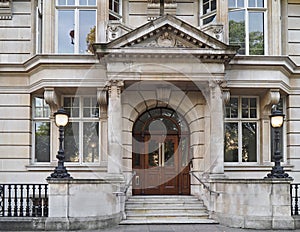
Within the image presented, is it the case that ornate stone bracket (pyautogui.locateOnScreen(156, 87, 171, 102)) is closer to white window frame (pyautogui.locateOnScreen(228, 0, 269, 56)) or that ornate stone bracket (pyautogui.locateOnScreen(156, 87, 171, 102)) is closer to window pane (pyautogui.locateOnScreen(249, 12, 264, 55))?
white window frame (pyautogui.locateOnScreen(228, 0, 269, 56))

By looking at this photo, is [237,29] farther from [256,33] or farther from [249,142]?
[249,142]

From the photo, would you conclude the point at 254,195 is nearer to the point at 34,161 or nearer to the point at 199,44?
the point at 199,44

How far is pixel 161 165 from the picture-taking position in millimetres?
15586

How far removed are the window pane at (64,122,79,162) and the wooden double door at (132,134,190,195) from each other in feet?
7.34

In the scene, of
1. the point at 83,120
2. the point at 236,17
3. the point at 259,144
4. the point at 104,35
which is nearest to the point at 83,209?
the point at 83,120

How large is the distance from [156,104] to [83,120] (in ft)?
9.39

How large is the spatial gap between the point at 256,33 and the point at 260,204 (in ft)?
22.5

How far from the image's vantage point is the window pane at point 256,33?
1550cm

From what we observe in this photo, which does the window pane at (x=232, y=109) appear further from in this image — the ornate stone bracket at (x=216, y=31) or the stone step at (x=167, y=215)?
the stone step at (x=167, y=215)

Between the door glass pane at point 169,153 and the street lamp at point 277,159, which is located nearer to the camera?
the street lamp at point 277,159

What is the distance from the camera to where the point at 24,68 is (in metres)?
15.4

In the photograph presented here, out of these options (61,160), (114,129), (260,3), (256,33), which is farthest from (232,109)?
(61,160)

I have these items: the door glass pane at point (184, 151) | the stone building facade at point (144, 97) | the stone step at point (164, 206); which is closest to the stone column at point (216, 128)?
the stone building facade at point (144, 97)

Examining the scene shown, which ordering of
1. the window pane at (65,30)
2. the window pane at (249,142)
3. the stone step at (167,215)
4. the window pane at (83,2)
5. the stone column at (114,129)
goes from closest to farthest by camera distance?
the stone step at (167,215), the stone column at (114,129), the window pane at (65,30), the window pane at (83,2), the window pane at (249,142)
